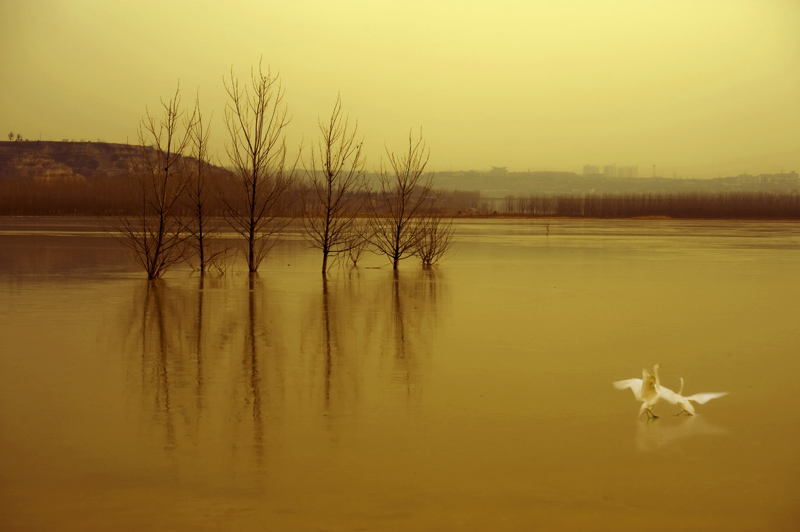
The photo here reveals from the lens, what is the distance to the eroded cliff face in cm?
14188

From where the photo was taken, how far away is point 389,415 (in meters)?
5.99

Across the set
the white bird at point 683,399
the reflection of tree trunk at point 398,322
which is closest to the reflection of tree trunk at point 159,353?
the reflection of tree trunk at point 398,322

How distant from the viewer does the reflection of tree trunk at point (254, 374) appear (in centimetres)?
539

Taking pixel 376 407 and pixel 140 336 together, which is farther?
pixel 140 336

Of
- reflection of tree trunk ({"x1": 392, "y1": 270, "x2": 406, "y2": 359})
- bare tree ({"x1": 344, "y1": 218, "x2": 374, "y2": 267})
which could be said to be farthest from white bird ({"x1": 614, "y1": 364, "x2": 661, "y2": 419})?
bare tree ({"x1": 344, "y1": 218, "x2": 374, "y2": 267})

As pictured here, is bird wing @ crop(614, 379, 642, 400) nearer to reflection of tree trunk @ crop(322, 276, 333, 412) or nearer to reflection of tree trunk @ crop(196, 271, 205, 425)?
reflection of tree trunk @ crop(322, 276, 333, 412)

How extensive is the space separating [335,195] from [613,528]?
54.2 feet

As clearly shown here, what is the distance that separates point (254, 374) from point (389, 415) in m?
1.79

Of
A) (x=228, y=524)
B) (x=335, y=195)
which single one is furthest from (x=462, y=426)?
(x=335, y=195)

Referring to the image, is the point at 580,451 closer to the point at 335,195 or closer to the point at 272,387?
the point at 272,387

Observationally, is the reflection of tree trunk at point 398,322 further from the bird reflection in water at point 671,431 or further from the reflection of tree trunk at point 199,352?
the bird reflection in water at point 671,431

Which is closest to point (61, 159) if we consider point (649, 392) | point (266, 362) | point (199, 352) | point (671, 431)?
point (199, 352)

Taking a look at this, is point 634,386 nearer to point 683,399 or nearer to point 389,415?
point 683,399

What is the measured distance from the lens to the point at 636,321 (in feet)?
35.7
